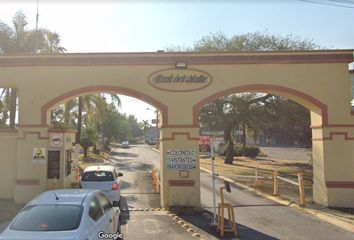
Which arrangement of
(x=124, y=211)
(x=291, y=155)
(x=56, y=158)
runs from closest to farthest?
(x=124, y=211) < (x=56, y=158) < (x=291, y=155)

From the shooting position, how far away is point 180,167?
15672 millimetres

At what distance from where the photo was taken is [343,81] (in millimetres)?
16156

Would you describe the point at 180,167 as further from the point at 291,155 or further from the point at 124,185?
the point at 291,155

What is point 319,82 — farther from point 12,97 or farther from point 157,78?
point 12,97

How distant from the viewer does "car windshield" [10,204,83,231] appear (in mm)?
6859

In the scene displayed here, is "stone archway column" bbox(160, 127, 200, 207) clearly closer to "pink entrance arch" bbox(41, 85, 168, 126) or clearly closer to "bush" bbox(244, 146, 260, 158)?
"pink entrance arch" bbox(41, 85, 168, 126)

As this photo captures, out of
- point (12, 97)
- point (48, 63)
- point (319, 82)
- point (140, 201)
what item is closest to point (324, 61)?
point (319, 82)

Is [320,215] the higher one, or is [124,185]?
[124,185]

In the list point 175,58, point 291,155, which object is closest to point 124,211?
point 175,58

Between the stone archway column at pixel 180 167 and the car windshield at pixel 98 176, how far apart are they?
79.9 inches

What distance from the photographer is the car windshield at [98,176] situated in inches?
623

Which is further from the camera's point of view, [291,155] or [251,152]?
[291,155]

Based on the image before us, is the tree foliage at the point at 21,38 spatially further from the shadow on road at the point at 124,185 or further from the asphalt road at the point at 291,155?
the asphalt road at the point at 291,155

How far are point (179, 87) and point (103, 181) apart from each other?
4.51m
